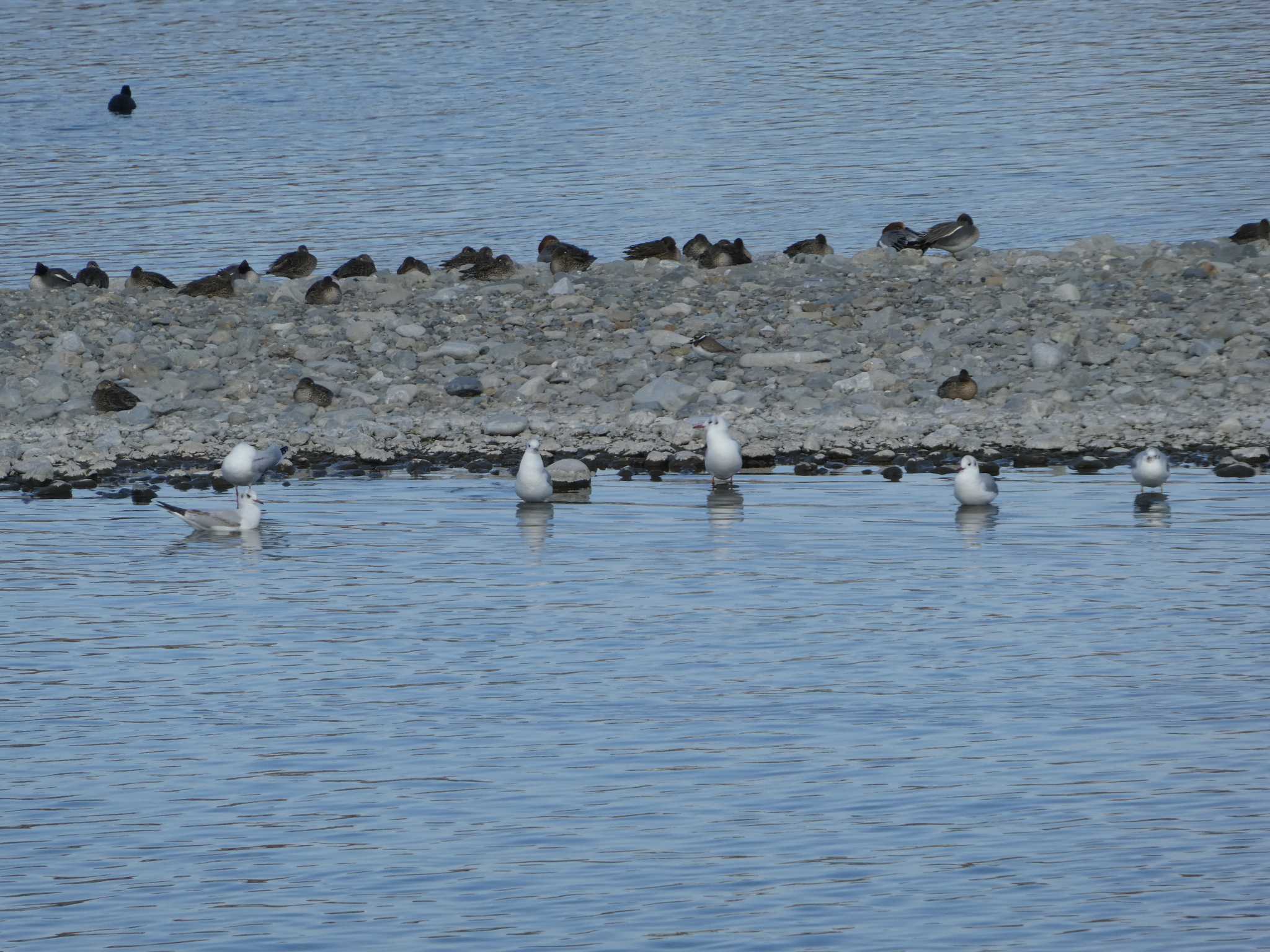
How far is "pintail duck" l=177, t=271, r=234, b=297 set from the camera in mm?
28422

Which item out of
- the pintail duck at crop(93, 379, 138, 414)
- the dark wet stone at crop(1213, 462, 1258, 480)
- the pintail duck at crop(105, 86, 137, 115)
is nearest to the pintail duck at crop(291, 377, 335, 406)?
the pintail duck at crop(93, 379, 138, 414)

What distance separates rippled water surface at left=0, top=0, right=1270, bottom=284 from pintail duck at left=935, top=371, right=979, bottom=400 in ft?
42.7

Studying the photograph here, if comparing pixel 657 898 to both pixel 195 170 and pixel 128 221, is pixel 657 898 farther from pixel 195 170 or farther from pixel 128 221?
pixel 195 170

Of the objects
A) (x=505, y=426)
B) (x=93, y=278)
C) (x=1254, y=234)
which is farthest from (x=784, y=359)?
(x=93, y=278)

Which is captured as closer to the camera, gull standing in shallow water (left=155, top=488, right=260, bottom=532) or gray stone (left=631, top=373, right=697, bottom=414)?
gull standing in shallow water (left=155, top=488, right=260, bottom=532)

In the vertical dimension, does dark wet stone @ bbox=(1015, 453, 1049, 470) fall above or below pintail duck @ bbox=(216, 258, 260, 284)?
below

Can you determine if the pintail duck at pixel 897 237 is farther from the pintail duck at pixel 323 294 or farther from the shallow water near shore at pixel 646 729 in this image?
the shallow water near shore at pixel 646 729

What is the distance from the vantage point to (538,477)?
757 inches

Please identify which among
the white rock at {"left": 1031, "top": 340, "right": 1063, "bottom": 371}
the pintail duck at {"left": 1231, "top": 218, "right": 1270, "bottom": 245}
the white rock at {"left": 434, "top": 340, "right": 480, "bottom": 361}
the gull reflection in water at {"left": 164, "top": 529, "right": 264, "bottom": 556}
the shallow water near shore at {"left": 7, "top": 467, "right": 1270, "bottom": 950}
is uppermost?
the pintail duck at {"left": 1231, "top": 218, "right": 1270, "bottom": 245}

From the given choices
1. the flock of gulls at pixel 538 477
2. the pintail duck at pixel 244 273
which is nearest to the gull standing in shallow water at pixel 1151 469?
the flock of gulls at pixel 538 477

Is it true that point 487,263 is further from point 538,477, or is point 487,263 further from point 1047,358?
point 538,477

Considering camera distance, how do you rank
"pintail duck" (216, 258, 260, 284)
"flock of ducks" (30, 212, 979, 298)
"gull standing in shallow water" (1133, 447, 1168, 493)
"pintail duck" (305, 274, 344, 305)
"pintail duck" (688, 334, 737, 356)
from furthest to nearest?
"pintail duck" (216, 258, 260, 284) → "flock of ducks" (30, 212, 979, 298) → "pintail duck" (305, 274, 344, 305) → "pintail duck" (688, 334, 737, 356) → "gull standing in shallow water" (1133, 447, 1168, 493)

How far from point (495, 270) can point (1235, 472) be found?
12.0m

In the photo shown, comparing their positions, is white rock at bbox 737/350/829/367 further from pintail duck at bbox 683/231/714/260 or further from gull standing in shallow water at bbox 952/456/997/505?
gull standing in shallow water at bbox 952/456/997/505
